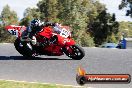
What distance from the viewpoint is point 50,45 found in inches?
610

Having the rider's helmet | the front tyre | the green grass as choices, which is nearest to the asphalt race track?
the front tyre

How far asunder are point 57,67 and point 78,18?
168 feet

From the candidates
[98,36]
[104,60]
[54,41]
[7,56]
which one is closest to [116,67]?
[104,60]

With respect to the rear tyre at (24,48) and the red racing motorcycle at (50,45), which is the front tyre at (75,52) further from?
the rear tyre at (24,48)

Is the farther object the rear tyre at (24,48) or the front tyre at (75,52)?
the rear tyre at (24,48)

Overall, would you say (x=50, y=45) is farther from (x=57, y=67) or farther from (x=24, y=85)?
(x=24, y=85)

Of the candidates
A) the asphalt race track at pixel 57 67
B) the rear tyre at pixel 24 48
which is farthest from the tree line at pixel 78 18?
the asphalt race track at pixel 57 67

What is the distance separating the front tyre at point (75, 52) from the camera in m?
15.1

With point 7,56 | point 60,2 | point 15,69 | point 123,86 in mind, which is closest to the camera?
point 123,86

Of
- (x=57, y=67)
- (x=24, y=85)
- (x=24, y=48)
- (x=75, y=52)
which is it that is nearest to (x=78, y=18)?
(x=24, y=48)

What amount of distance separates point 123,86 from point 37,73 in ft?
9.63

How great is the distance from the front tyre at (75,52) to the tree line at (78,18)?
47.1m

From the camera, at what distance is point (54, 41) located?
15414 millimetres

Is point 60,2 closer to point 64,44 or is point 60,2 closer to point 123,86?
point 64,44
